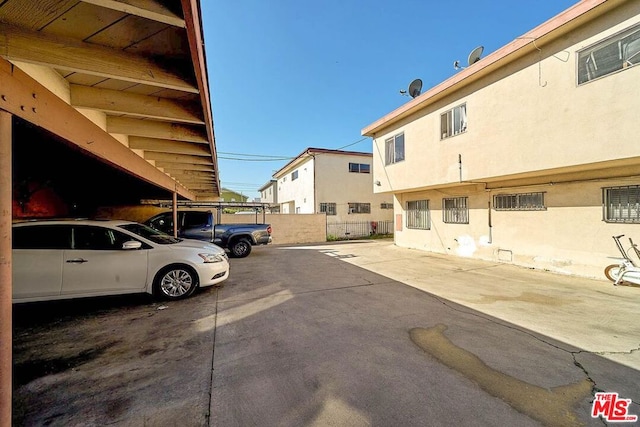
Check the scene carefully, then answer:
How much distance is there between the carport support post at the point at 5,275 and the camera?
1760 millimetres

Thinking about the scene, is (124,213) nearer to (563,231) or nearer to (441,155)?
(441,155)

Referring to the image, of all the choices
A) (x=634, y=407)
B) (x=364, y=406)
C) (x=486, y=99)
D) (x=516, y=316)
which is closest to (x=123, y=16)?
(x=364, y=406)

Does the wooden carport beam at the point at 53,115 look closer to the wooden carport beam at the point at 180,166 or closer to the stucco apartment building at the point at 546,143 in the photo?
the wooden carport beam at the point at 180,166

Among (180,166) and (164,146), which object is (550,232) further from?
(180,166)

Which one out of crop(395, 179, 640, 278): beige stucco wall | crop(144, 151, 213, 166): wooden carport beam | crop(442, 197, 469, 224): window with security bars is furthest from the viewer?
crop(442, 197, 469, 224): window with security bars

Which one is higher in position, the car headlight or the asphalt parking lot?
the car headlight

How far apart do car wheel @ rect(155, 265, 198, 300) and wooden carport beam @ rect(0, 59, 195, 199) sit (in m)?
2.08

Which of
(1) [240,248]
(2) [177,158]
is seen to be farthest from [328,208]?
(2) [177,158]

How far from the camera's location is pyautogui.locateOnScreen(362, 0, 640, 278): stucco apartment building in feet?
17.2

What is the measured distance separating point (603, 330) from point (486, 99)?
6.45m

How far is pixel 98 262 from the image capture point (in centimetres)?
443

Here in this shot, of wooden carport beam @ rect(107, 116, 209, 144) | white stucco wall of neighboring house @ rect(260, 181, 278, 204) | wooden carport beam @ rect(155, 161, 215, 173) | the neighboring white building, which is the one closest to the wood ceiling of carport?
wooden carport beam @ rect(107, 116, 209, 144)

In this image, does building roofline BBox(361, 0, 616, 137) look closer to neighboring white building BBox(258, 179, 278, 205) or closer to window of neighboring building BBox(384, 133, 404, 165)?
window of neighboring building BBox(384, 133, 404, 165)

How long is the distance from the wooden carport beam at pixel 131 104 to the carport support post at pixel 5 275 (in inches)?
60.3
